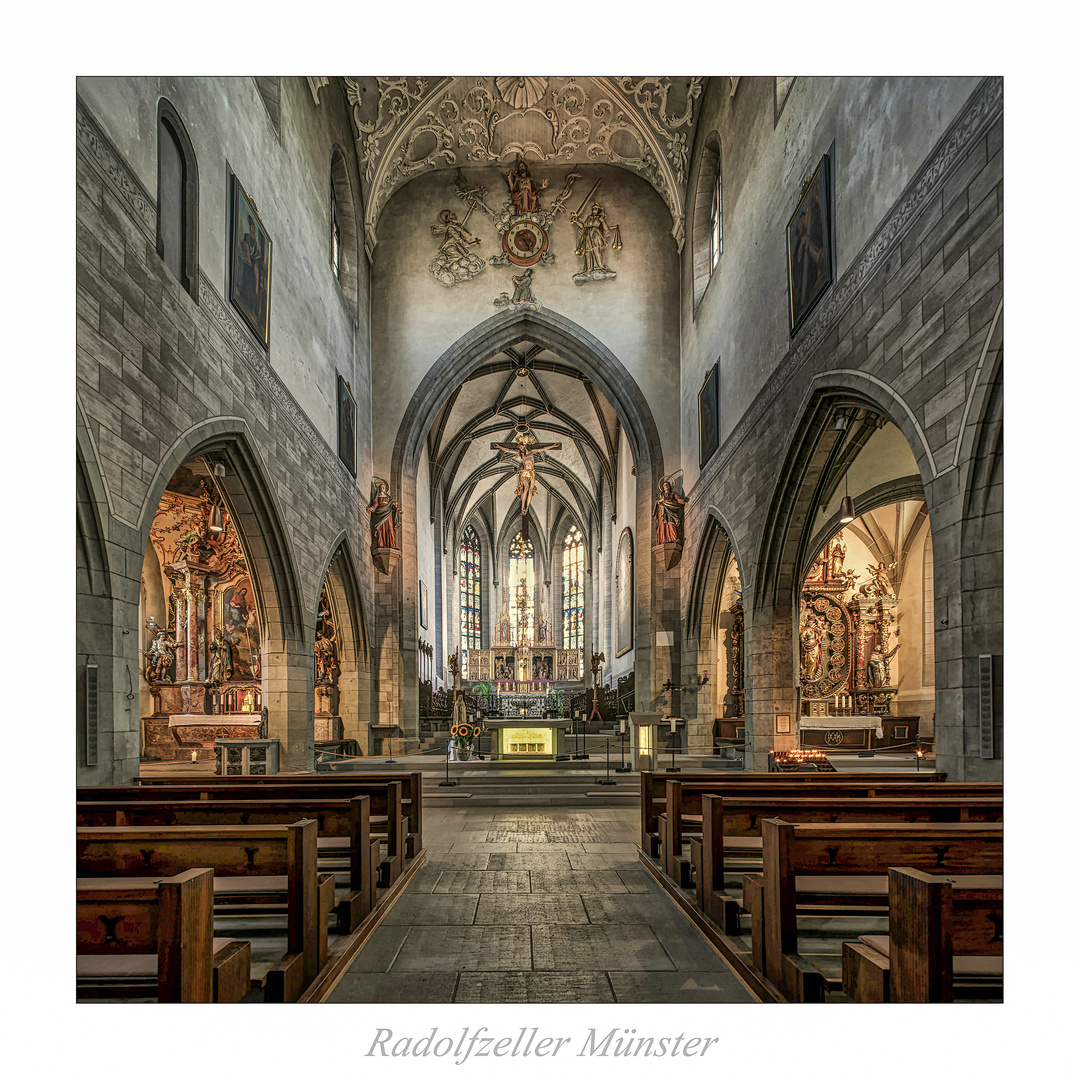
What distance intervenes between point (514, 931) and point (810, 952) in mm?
1410

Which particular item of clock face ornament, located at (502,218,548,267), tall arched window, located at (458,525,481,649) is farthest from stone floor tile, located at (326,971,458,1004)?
tall arched window, located at (458,525,481,649)

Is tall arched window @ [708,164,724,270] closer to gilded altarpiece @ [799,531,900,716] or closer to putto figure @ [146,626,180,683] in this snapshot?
gilded altarpiece @ [799,531,900,716]

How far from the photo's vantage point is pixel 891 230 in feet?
23.8

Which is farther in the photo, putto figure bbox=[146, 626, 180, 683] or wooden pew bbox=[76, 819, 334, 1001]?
putto figure bbox=[146, 626, 180, 683]

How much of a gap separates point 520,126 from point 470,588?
21.9m

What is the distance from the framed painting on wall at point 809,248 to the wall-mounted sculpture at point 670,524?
290 inches

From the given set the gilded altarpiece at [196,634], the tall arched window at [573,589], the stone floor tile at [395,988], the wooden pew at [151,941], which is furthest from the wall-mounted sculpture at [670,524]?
the tall arched window at [573,589]

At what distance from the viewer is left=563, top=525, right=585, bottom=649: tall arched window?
3503 cm

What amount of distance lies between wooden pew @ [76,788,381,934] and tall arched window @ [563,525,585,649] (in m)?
30.2

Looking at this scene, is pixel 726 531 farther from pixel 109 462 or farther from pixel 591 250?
pixel 109 462

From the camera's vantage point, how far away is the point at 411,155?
57.0 ft

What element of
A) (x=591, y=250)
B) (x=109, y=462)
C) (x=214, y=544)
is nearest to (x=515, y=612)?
(x=591, y=250)

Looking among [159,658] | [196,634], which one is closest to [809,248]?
[196,634]
